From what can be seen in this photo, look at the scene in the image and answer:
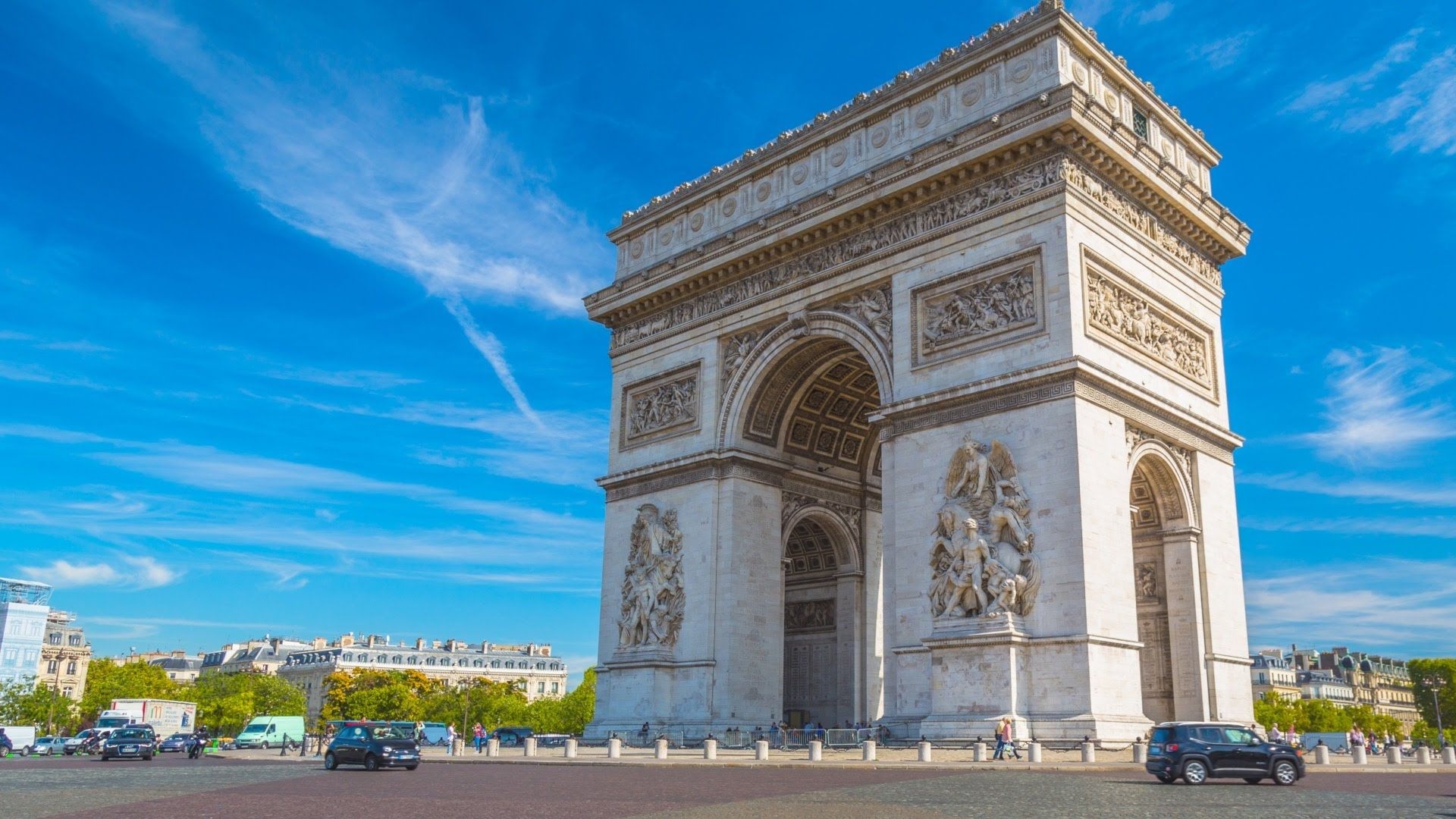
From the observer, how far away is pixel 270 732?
58.4 m

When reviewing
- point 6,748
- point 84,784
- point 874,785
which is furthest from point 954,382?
point 6,748

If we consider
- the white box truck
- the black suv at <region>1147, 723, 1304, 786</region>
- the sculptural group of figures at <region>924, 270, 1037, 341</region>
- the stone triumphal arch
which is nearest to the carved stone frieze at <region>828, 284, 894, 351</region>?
the stone triumphal arch

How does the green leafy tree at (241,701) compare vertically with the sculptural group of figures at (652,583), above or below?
below

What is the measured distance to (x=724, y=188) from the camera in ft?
113

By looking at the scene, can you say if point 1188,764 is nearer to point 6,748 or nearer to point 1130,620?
point 1130,620

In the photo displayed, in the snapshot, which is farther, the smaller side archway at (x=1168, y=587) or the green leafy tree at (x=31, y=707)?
the green leafy tree at (x=31, y=707)

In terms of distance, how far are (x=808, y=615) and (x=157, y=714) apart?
138 ft

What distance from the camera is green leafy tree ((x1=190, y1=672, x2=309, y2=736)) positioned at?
96.8 metres

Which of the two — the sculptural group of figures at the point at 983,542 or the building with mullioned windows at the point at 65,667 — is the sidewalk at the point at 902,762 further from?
the building with mullioned windows at the point at 65,667

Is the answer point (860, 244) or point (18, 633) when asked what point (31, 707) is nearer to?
point (18, 633)

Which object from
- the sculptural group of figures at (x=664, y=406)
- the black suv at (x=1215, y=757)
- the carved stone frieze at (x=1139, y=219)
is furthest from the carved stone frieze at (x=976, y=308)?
the black suv at (x=1215, y=757)

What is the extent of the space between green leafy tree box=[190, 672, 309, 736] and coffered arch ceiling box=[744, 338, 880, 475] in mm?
76863

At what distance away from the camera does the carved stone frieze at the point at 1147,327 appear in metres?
26.0

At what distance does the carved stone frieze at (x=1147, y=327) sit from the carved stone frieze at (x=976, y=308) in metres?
1.27
